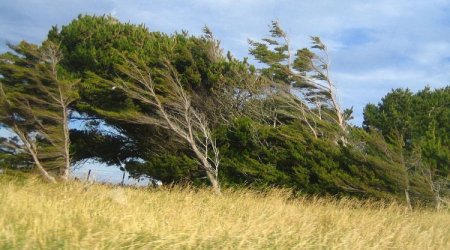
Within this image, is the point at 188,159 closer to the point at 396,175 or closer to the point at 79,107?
the point at 79,107

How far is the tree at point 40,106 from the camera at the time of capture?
2442cm

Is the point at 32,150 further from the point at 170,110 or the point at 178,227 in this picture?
the point at 178,227

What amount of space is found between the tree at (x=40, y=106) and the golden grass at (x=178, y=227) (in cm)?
1373

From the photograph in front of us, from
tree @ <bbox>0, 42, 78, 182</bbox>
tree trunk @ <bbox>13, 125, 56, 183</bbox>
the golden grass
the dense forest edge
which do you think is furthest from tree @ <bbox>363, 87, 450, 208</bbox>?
tree trunk @ <bbox>13, 125, 56, 183</bbox>

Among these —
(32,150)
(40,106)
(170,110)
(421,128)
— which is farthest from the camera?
(421,128)

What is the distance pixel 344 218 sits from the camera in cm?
1059

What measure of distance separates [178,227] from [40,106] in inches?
758

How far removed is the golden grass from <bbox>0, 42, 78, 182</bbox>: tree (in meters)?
13.7

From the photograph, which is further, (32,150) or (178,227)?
(32,150)

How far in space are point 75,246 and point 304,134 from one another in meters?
19.5

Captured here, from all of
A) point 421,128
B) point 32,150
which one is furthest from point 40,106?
point 421,128

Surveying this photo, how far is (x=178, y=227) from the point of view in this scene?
7.60m

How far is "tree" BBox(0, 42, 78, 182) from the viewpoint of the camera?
24422 millimetres

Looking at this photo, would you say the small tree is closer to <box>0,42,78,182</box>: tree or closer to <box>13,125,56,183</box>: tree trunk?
<box>0,42,78,182</box>: tree
